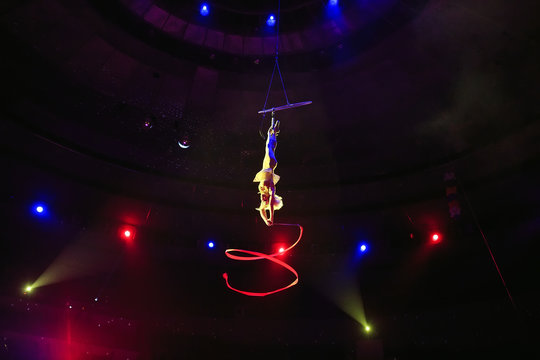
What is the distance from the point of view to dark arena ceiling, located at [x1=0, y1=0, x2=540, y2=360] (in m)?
7.26

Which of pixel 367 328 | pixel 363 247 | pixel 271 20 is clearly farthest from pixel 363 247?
pixel 271 20

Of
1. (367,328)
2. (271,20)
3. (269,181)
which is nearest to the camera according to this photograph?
(269,181)

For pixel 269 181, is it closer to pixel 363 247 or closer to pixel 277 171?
pixel 277 171

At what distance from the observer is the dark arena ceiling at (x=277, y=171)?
7.26 meters

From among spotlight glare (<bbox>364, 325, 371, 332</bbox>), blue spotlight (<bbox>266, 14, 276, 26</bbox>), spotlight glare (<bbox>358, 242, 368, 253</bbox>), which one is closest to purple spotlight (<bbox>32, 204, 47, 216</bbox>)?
blue spotlight (<bbox>266, 14, 276, 26</bbox>)

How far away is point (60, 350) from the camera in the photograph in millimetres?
8031

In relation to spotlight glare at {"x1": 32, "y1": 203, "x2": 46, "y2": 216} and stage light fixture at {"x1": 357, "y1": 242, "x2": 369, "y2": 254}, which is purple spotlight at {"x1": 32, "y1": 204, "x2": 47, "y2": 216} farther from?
stage light fixture at {"x1": 357, "y1": 242, "x2": 369, "y2": 254}

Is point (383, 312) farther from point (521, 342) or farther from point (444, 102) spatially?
point (444, 102)

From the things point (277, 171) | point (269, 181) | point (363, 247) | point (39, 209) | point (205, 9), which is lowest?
point (269, 181)

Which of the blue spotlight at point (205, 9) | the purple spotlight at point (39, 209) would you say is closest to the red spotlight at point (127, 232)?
the purple spotlight at point (39, 209)

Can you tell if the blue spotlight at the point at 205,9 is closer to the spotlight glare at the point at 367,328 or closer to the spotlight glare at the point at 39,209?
the spotlight glare at the point at 39,209

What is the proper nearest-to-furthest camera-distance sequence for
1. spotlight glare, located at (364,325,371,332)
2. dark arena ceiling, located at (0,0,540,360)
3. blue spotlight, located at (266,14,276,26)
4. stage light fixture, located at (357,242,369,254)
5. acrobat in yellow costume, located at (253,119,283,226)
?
acrobat in yellow costume, located at (253,119,283,226) → dark arena ceiling, located at (0,0,540,360) → blue spotlight, located at (266,14,276,26) → spotlight glare, located at (364,325,371,332) → stage light fixture, located at (357,242,369,254)

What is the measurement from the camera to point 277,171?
9.60 metres

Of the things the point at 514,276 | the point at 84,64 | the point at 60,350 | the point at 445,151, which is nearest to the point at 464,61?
the point at 445,151
